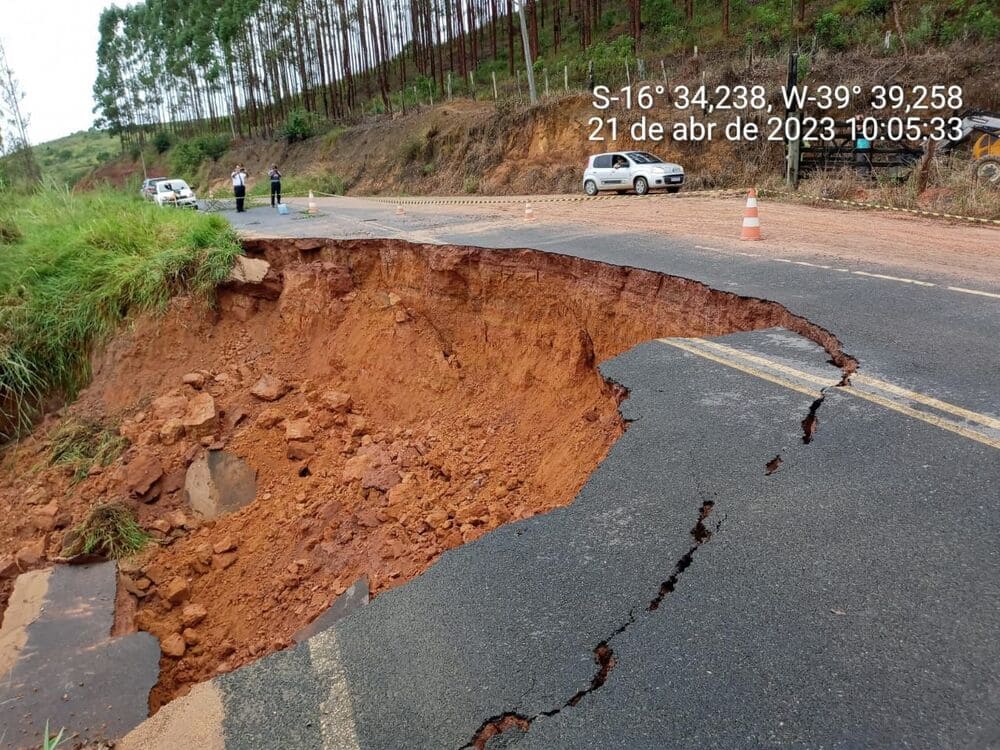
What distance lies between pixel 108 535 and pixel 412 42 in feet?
175

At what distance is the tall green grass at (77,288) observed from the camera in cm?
973

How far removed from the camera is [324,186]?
36781mm

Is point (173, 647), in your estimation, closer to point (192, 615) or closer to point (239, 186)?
point (192, 615)

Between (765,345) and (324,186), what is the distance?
34.8 metres

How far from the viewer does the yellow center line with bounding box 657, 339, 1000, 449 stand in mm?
3873

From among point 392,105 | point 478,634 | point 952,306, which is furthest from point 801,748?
point 392,105

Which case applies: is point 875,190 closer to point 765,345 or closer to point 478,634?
point 765,345

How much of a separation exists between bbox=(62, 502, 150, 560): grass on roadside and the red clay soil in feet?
0.76

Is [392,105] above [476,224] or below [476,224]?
above

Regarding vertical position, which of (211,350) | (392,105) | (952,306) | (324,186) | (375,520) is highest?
(392,105)

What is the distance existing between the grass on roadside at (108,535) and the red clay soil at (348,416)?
9.1 inches

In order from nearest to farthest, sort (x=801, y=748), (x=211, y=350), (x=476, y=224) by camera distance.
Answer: (x=801, y=748) → (x=211, y=350) → (x=476, y=224)

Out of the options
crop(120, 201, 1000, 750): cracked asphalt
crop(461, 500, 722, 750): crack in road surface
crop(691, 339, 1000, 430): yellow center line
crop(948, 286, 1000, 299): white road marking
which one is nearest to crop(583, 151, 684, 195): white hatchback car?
crop(948, 286, 1000, 299): white road marking

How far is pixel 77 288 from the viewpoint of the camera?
1019cm
